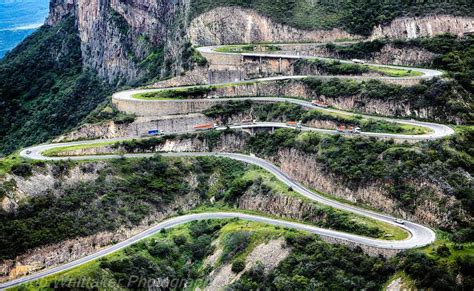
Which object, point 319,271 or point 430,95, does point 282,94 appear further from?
point 319,271

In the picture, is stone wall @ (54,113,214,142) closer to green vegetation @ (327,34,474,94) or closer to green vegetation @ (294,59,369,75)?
green vegetation @ (294,59,369,75)

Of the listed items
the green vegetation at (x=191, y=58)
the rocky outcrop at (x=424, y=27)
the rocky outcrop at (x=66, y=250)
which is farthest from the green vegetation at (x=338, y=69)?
the rocky outcrop at (x=66, y=250)

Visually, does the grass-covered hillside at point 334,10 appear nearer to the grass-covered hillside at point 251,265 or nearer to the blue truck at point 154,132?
the blue truck at point 154,132

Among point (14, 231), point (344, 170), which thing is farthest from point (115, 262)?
point (344, 170)

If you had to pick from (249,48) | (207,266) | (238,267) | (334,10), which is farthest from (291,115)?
(334,10)

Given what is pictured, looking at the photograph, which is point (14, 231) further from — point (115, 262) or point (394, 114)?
point (394, 114)

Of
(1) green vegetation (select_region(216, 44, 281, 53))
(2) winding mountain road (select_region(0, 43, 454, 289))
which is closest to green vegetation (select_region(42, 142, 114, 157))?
(2) winding mountain road (select_region(0, 43, 454, 289))
